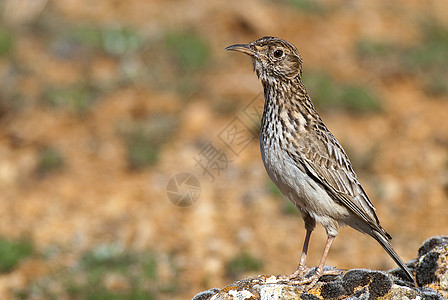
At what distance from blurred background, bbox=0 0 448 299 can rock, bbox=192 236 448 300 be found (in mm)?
3102

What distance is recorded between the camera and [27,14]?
14.1 meters

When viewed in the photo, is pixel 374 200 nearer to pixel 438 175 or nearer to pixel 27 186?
pixel 438 175

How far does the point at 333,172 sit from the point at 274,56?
123 centimetres

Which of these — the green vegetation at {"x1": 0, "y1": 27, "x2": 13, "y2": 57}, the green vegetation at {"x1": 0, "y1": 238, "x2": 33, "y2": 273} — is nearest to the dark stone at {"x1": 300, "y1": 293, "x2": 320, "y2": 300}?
the green vegetation at {"x1": 0, "y1": 238, "x2": 33, "y2": 273}

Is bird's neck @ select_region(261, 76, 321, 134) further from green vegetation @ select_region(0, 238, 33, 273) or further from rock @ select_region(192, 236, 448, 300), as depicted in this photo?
green vegetation @ select_region(0, 238, 33, 273)

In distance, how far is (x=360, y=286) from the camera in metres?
4.94

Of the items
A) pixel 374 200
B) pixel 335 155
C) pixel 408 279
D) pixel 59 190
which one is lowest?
pixel 408 279

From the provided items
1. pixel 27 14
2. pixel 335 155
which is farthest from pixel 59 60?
pixel 335 155

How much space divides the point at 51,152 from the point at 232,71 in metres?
4.28

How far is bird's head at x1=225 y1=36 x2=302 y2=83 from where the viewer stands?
5.86 m

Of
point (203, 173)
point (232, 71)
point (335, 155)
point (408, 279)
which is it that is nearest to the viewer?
point (408, 279)

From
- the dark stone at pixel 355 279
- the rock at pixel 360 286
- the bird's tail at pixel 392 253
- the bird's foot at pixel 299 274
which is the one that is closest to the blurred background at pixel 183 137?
the bird's tail at pixel 392 253

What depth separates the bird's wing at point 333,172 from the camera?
5605 millimetres

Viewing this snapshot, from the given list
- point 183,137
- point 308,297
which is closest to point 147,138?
point 183,137
